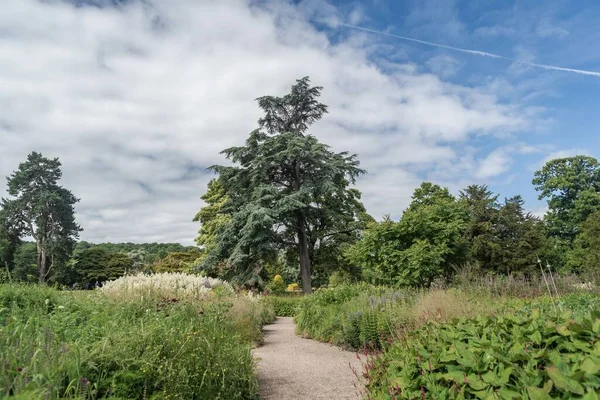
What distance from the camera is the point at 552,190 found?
3039 centimetres

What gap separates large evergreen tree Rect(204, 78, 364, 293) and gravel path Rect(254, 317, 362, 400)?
1129 centimetres

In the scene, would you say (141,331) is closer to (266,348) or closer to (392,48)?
(266,348)

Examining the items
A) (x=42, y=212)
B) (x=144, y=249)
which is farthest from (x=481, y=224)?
(x=144, y=249)

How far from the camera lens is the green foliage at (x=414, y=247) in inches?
481

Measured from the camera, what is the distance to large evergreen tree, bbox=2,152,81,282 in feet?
102

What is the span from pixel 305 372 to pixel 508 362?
156 inches

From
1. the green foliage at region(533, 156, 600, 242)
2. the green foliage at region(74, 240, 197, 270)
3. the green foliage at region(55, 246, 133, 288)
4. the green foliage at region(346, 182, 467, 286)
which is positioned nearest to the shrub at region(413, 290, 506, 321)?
the green foliage at region(346, 182, 467, 286)

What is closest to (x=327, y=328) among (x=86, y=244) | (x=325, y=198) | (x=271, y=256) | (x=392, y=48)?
(x=392, y=48)

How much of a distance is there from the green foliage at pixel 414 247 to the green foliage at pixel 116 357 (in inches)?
344

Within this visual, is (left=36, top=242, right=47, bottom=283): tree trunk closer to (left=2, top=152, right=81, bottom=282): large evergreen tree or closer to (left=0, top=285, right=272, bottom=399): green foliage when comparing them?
(left=2, top=152, right=81, bottom=282): large evergreen tree

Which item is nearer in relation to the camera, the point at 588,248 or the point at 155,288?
the point at 155,288

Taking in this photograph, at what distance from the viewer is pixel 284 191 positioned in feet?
72.0

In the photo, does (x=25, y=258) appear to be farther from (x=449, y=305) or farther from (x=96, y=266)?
(x=449, y=305)

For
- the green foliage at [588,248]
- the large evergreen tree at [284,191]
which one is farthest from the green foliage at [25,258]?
the green foliage at [588,248]
